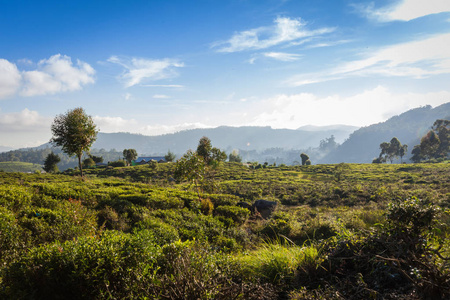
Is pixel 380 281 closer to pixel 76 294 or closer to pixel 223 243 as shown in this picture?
pixel 76 294

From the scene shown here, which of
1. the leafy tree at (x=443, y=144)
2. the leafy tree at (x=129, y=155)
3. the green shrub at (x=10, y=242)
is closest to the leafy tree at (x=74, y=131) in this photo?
the green shrub at (x=10, y=242)

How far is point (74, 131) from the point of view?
923 inches

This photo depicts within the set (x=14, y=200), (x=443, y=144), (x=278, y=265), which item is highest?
(x=14, y=200)

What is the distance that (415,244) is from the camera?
362 centimetres

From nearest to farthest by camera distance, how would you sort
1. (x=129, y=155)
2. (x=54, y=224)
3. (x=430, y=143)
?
(x=54, y=224)
(x=430, y=143)
(x=129, y=155)

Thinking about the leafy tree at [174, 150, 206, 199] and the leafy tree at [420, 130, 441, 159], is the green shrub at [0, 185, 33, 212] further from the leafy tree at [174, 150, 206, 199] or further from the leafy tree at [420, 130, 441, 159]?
the leafy tree at [420, 130, 441, 159]

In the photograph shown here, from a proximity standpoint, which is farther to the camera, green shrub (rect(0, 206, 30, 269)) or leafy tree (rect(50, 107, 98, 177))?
leafy tree (rect(50, 107, 98, 177))

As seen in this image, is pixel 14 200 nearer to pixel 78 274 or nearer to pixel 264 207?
pixel 78 274

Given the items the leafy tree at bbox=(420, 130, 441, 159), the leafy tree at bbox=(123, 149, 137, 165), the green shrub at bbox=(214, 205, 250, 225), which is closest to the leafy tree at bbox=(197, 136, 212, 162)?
the green shrub at bbox=(214, 205, 250, 225)

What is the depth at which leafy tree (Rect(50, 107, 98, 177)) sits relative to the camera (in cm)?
2345

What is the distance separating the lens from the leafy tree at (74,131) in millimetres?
23453

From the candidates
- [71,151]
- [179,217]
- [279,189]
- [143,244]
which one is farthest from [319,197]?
[71,151]

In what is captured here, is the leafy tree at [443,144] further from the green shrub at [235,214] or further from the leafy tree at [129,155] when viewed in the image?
the leafy tree at [129,155]

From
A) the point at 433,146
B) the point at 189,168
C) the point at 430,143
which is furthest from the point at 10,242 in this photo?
the point at 433,146
